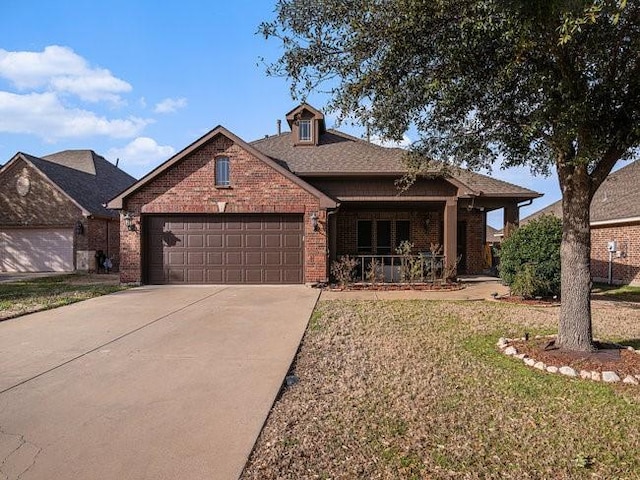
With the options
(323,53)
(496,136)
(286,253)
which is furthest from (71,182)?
(496,136)

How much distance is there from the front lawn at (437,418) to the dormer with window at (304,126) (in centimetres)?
1220

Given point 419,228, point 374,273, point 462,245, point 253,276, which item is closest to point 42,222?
point 253,276

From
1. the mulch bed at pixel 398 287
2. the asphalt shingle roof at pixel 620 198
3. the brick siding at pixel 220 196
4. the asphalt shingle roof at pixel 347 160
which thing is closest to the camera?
the mulch bed at pixel 398 287

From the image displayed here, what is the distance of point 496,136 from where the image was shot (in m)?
6.73

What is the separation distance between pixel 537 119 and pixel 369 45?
7.63 ft

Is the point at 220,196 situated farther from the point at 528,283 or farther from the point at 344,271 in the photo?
the point at 528,283

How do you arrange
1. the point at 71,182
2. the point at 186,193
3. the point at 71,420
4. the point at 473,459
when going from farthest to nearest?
the point at 71,182 < the point at 186,193 < the point at 71,420 < the point at 473,459

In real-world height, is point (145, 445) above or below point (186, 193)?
below

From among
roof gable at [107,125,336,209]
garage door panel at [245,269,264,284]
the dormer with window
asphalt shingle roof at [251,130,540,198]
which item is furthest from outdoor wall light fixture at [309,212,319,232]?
the dormer with window

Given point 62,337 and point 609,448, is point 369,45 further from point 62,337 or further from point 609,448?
point 62,337

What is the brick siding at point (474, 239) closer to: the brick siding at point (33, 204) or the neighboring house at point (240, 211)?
the neighboring house at point (240, 211)

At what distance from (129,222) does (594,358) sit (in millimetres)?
13121

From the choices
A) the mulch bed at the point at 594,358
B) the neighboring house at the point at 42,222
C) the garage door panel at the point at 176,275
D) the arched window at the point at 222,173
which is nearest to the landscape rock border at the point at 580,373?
the mulch bed at the point at 594,358

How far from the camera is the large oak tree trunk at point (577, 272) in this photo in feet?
19.8
